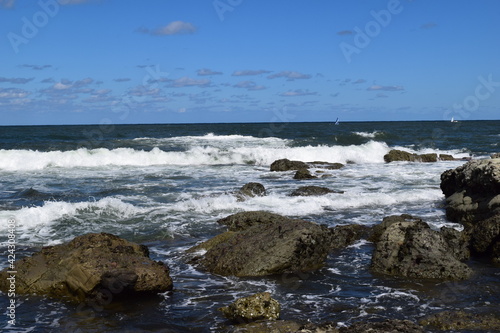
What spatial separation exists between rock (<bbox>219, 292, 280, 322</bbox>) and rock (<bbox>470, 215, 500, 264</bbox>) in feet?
15.0

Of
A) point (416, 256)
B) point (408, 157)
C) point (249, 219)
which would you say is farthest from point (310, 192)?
point (408, 157)

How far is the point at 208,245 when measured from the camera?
9.17 metres

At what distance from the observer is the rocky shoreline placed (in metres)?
5.78

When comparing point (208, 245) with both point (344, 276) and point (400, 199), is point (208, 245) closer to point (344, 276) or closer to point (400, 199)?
point (344, 276)

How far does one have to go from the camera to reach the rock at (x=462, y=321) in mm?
5574

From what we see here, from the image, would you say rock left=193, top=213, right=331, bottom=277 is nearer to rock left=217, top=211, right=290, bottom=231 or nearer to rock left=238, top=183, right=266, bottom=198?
rock left=217, top=211, right=290, bottom=231

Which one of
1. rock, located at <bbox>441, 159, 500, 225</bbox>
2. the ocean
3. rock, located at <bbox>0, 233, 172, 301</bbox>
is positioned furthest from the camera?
rock, located at <bbox>441, 159, 500, 225</bbox>

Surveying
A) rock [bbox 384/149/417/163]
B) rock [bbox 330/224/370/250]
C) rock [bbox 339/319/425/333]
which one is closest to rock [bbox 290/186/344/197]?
rock [bbox 330/224/370/250]

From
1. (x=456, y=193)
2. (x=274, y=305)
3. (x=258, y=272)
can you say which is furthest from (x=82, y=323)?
(x=456, y=193)

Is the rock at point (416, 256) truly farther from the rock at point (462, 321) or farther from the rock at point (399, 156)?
the rock at point (399, 156)

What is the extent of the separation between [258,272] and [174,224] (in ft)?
13.3

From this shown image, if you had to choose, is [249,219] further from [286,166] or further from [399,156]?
[399,156]

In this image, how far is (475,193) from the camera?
37.0 feet

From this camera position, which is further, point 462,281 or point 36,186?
point 36,186
